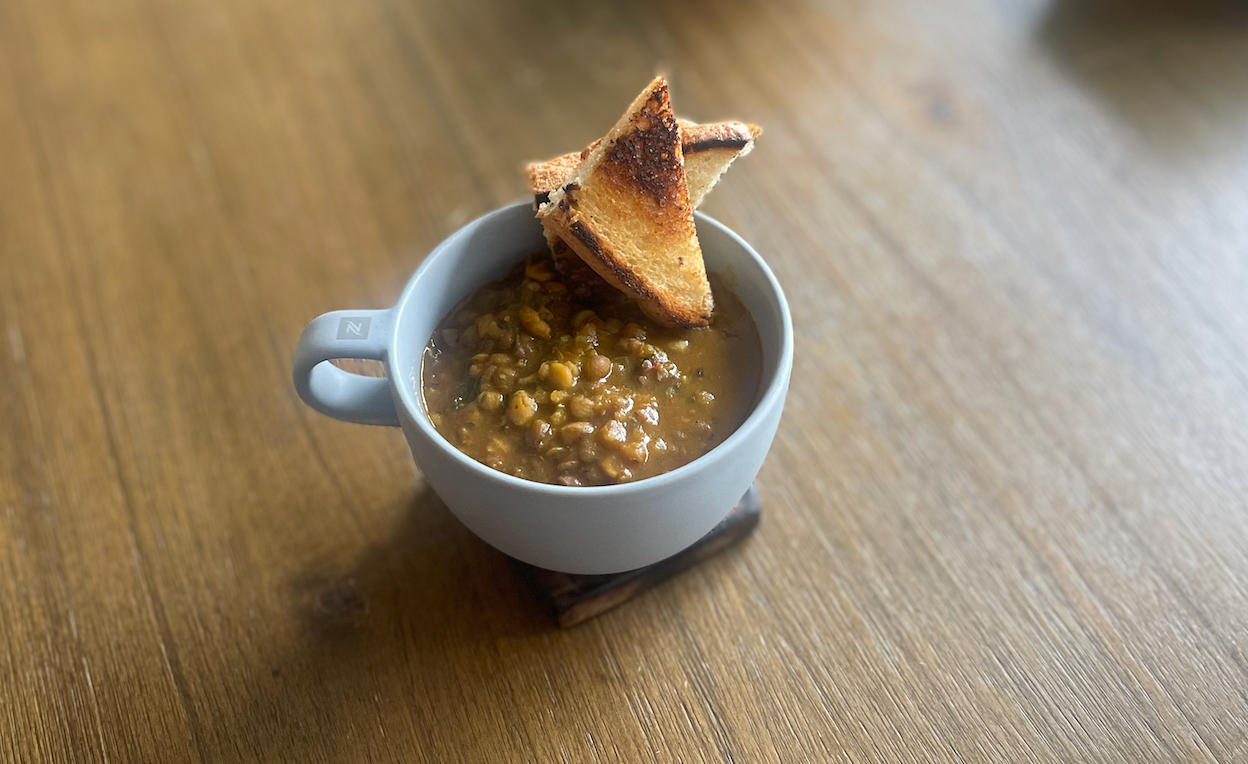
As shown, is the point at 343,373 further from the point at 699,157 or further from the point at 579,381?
the point at 699,157

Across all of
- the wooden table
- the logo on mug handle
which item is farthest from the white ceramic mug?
the wooden table

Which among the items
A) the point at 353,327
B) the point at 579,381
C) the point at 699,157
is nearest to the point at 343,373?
the point at 353,327

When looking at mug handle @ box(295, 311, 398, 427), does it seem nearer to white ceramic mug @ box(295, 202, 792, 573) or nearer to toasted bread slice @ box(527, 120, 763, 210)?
white ceramic mug @ box(295, 202, 792, 573)

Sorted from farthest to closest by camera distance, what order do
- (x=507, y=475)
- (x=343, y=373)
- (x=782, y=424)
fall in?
(x=782, y=424) < (x=343, y=373) < (x=507, y=475)

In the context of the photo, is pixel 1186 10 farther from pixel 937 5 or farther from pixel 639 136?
pixel 639 136

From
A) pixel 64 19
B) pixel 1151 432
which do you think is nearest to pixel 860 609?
pixel 1151 432

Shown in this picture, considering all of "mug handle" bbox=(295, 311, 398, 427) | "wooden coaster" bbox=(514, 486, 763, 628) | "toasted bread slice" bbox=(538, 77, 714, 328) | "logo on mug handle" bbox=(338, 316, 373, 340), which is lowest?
"wooden coaster" bbox=(514, 486, 763, 628)
